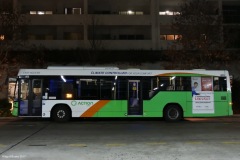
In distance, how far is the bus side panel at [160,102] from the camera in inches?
755

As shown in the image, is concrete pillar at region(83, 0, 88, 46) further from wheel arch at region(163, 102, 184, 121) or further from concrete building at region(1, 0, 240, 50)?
wheel arch at region(163, 102, 184, 121)

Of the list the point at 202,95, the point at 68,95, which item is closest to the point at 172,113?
the point at 202,95

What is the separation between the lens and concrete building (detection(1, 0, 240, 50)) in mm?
38906

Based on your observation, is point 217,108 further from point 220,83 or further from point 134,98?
point 134,98

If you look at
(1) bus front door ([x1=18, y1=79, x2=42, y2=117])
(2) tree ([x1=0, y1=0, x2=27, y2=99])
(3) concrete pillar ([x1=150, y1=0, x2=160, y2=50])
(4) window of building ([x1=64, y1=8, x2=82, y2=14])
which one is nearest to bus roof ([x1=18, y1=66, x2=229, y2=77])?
(1) bus front door ([x1=18, y1=79, x2=42, y2=117])

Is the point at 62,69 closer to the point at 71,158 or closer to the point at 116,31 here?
the point at 71,158

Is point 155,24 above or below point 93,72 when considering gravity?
above

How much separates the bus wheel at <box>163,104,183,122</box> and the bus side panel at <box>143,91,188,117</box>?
0.26m

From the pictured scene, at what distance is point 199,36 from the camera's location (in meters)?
25.6

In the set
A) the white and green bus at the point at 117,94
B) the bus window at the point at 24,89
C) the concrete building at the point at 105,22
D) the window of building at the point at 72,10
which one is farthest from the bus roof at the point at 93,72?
A: the window of building at the point at 72,10

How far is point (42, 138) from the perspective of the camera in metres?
12.6

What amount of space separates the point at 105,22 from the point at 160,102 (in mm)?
22561

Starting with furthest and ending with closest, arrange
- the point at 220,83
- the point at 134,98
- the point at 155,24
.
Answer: the point at 155,24 → the point at 220,83 → the point at 134,98

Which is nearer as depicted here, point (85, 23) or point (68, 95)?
point (68, 95)
